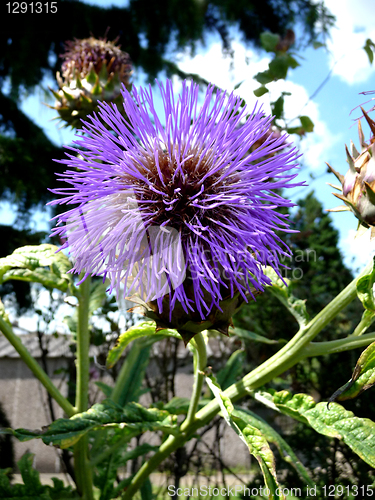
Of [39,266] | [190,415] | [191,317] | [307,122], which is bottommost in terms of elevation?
[190,415]

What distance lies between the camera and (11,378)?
21.8 ft

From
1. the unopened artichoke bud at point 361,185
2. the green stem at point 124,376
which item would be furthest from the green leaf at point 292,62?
the green stem at point 124,376

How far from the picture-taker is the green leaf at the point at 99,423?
0.79 meters

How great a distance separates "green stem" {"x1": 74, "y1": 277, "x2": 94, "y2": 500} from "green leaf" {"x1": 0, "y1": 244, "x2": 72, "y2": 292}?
6cm

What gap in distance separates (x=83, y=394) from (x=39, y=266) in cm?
36

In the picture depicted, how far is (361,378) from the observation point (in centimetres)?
71

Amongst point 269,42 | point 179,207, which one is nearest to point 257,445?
point 179,207

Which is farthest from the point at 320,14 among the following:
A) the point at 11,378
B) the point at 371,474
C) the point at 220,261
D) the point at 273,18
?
the point at 11,378

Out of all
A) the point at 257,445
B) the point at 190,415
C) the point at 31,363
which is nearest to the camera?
the point at 257,445

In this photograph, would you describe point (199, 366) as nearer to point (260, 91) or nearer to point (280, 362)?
point (280, 362)

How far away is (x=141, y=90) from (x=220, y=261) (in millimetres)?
357

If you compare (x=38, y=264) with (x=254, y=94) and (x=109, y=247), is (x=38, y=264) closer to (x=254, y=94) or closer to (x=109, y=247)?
(x=109, y=247)

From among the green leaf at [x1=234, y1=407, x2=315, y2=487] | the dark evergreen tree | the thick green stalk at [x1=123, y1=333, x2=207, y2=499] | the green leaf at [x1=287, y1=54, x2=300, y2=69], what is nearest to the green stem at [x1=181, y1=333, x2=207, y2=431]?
the thick green stalk at [x1=123, y1=333, x2=207, y2=499]

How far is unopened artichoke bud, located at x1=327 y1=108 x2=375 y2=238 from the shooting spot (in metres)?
0.73
